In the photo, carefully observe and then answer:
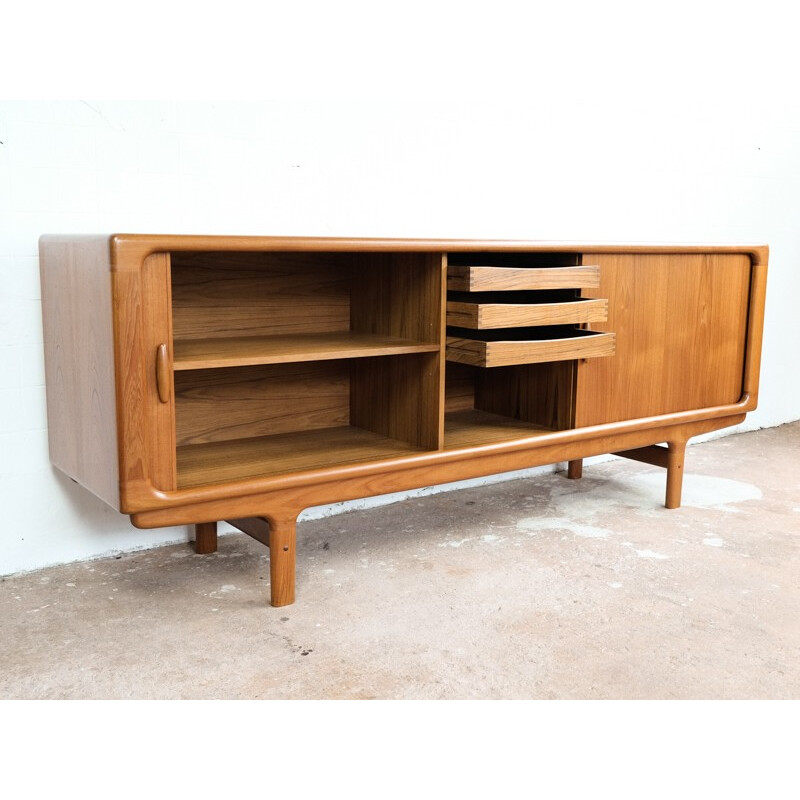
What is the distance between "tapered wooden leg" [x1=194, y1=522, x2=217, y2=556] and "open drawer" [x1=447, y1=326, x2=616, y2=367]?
0.86 m

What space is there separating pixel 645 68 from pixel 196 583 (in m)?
2.74

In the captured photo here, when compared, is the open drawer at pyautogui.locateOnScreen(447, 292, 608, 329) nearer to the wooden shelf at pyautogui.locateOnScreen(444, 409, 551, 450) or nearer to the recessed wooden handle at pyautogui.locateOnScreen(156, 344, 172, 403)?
the wooden shelf at pyautogui.locateOnScreen(444, 409, 551, 450)

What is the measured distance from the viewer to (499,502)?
3.14 metres

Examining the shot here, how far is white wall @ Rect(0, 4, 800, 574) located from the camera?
92.9 inches

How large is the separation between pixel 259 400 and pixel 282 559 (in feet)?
1.99

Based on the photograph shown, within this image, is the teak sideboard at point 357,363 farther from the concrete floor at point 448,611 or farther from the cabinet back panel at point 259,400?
the concrete floor at point 448,611

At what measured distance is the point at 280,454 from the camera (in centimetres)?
237

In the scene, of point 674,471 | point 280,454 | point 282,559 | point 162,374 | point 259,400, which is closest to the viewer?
point 162,374

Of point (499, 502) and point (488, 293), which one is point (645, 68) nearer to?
point (488, 293)

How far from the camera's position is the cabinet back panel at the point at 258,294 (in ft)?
8.00

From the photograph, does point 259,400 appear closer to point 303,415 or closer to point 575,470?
point 303,415

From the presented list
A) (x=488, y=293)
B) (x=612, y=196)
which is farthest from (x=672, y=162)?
(x=488, y=293)

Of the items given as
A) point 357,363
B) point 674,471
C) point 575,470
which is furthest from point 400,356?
point 575,470

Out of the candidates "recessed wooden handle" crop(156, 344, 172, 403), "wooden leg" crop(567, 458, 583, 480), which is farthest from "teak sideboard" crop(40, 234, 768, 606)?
"wooden leg" crop(567, 458, 583, 480)
